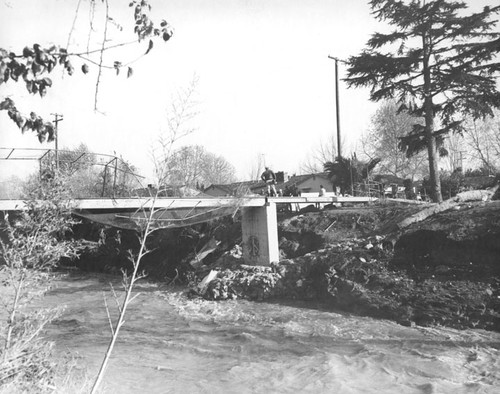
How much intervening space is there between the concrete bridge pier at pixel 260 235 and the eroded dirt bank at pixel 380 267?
0.74 m

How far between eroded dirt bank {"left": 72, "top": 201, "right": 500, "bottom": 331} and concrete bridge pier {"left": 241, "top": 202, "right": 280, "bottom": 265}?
2.43ft

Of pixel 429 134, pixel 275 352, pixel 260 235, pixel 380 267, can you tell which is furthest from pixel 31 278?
pixel 429 134

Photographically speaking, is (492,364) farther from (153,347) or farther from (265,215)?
(265,215)

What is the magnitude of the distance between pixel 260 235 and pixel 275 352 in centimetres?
904

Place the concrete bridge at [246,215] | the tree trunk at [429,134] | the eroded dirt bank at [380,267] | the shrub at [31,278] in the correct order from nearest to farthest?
the shrub at [31,278] → the eroded dirt bank at [380,267] → the concrete bridge at [246,215] → the tree trunk at [429,134]

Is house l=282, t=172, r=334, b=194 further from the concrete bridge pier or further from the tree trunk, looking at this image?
the concrete bridge pier

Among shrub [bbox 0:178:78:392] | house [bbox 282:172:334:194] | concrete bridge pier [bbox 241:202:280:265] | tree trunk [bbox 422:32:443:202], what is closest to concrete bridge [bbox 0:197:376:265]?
concrete bridge pier [bbox 241:202:280:265]

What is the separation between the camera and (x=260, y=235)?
19.5 metres

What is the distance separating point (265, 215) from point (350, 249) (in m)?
4.24

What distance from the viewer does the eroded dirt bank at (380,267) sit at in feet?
43.0

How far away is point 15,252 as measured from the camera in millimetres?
5684

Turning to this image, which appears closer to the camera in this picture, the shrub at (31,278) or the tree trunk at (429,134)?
the shrub at (31,278)

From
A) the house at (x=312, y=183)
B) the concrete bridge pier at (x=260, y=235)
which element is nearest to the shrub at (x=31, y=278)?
the concrete bridge pier at (x=260, y=235)

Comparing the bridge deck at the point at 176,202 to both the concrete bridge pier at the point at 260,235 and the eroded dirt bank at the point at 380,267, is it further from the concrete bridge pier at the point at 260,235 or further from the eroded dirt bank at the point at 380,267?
the eroded dirt bank at the point at 380,267
